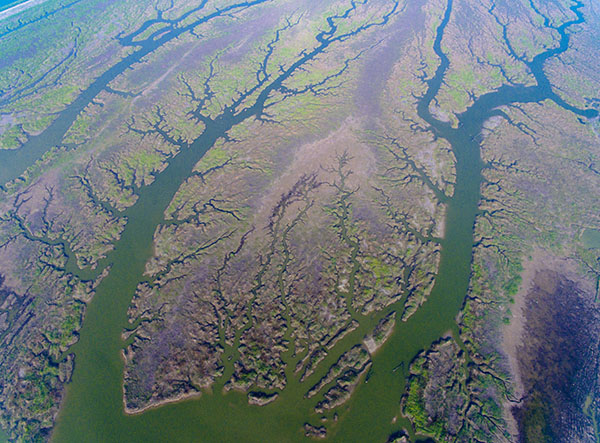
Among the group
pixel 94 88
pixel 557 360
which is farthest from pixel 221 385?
pixel 94 88

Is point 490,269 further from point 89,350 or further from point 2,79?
point 2,79

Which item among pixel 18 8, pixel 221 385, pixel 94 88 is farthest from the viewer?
pixel 18 8

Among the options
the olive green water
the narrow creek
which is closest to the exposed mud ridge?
the olive green water

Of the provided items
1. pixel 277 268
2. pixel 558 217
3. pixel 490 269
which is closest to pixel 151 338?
pixel 277 268

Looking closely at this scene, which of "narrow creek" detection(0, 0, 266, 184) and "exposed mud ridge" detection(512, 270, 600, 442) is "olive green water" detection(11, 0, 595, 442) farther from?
"narrow creek" detection(0, 0, 266, 184)

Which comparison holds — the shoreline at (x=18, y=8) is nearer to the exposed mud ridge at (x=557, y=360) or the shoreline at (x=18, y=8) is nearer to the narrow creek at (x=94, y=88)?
the narrow creek at (x=94, y=88)

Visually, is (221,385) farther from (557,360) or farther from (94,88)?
(94,88)
